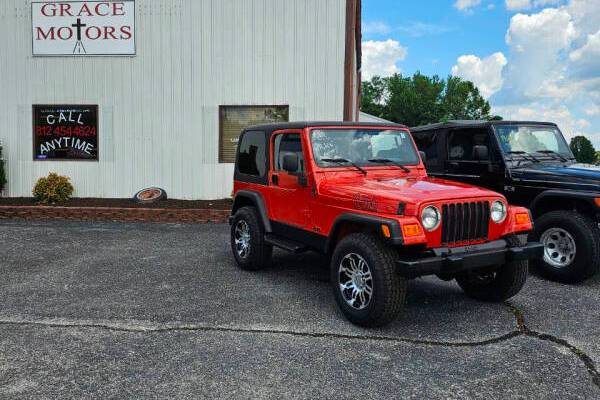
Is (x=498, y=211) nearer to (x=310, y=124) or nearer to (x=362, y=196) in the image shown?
(x=362, y=196)

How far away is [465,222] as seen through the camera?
4516 millimetres

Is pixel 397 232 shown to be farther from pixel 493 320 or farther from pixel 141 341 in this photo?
pixel 141 341

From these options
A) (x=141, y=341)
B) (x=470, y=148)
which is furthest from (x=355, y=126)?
(x=141, y=341)

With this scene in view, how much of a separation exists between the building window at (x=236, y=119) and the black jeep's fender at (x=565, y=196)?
6791 mm

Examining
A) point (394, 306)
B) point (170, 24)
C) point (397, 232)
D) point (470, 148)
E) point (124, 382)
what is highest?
point (170, 24)

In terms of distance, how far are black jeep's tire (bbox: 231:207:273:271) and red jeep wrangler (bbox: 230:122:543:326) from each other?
1 cm

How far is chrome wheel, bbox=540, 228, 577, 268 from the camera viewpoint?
5934 mm

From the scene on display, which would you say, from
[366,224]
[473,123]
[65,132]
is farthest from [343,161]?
[65,132]

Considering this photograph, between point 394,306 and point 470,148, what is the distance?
373 centimetres

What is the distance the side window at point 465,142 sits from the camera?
23.3ft

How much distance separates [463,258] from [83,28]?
11.3 meters

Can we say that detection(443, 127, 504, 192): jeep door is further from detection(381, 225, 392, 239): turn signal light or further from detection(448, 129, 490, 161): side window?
detection(381, 225, 392, 239): turn signal light

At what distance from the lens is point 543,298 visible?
545 cm

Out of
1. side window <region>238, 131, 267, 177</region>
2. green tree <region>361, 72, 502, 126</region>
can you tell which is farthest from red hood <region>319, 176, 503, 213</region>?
green tree <region>361, 72, 502, 126</region>
